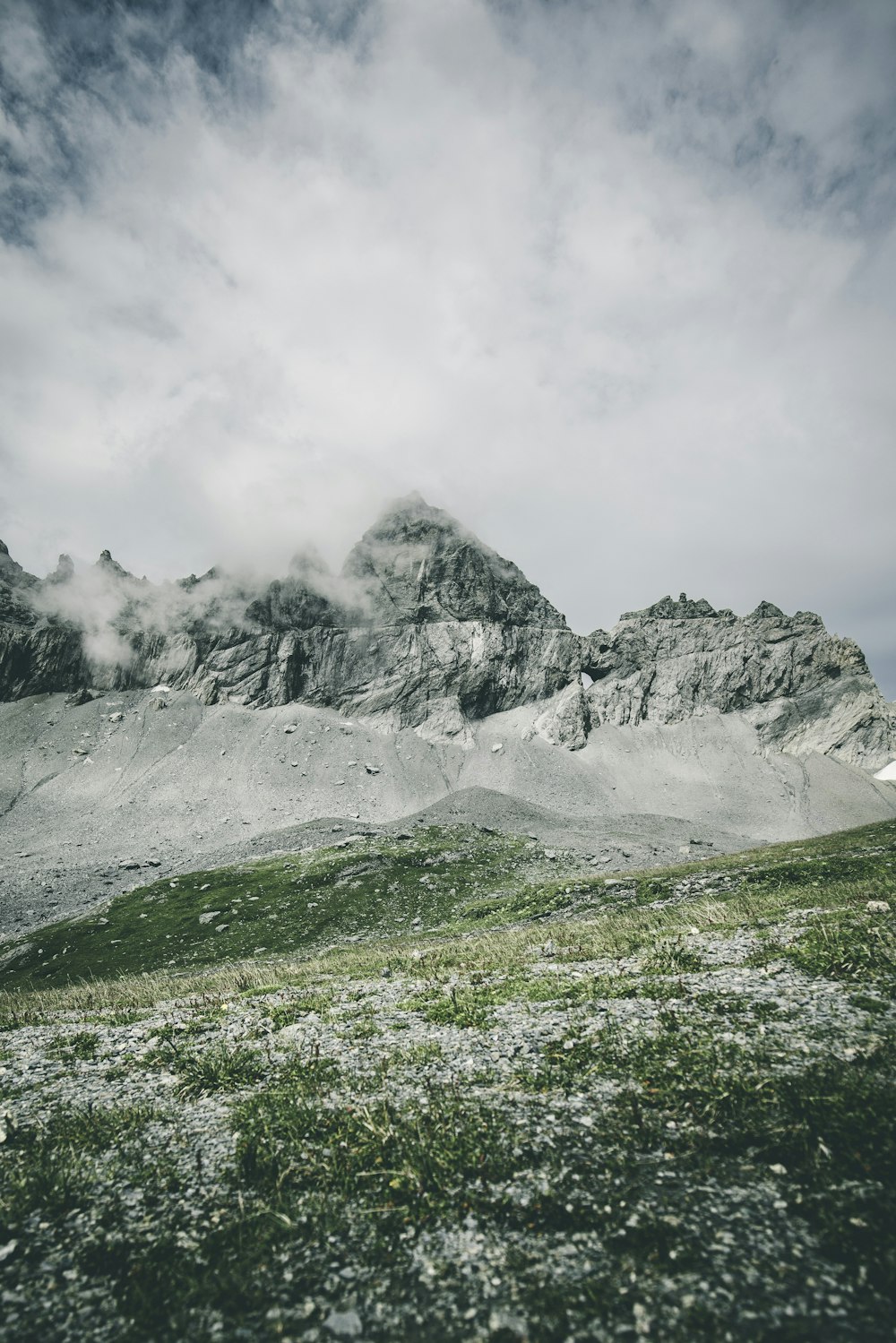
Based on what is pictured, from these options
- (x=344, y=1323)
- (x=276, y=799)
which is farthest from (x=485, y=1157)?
(x=276, y=799)

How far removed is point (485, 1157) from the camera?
7949 millimetres

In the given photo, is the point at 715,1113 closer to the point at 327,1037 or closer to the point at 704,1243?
the point at 704,1243

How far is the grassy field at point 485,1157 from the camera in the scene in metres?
5.61

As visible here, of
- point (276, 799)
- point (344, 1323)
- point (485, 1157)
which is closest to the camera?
point (344, 1323)

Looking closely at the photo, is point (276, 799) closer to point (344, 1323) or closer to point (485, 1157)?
point (485, 1157)

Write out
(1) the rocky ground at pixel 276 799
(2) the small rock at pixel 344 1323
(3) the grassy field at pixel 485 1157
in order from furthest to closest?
(1) the rocky ground at pixel 276 799
(3) the grassy field at pixel 485 1157
(2) the small rock at pixel 344 1323

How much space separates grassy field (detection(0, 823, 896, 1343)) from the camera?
561cm

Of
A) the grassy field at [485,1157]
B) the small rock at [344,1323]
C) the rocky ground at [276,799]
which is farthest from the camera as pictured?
the rocky ground at [276,799]

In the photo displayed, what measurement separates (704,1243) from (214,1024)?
15313 mm

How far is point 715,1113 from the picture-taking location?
8258 mm

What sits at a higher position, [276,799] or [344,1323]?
[344,1323]

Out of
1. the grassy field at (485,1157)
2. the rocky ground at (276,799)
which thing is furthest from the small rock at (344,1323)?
the rocky ground at (276,799)

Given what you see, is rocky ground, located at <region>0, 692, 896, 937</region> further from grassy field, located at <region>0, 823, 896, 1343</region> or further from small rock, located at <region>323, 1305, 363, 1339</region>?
small rock, located at <region>323, 1305, 363, 1339</region>

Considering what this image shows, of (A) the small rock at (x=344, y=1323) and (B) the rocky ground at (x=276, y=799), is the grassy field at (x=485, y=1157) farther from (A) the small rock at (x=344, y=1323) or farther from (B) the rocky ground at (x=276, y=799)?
(B) the rocky ground at (x=276, y=799)
